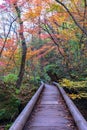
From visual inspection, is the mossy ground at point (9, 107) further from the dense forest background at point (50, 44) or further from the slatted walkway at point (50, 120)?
the slatted walkway at point (50, 120)

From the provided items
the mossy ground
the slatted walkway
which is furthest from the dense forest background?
the slatted walkway

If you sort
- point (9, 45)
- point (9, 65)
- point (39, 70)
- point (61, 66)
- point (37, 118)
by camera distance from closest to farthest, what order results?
point (37, 118) → point (61, 66) → point (9, 45) → point (9, 65) → point (39, 70)

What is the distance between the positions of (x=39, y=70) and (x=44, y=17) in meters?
20.1

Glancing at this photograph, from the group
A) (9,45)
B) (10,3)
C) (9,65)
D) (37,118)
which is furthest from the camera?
(9,65)

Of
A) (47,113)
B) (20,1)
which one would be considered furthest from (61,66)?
(47,113)

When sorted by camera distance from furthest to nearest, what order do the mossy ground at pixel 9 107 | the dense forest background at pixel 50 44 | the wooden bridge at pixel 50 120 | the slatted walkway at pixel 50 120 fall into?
the dense forest background at pixel 50 44 → the mossy ground at pixel 9 107 → the slatted walkway at pixel 50 120 → the wooden bridge at pixel 50 120

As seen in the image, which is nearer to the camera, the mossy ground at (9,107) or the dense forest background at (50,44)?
the mossy ground at (9,107)

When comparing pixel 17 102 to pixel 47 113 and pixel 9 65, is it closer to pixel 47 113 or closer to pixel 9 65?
pixel 47 113

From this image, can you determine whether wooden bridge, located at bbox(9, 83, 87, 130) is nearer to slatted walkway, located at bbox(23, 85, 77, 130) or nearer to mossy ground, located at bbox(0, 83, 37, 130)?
slatted walkway, located at bbox(23, 85, 77, 130)

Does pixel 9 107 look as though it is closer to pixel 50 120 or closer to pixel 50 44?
pixel 50 120

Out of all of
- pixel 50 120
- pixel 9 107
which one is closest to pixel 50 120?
pixel 50 120

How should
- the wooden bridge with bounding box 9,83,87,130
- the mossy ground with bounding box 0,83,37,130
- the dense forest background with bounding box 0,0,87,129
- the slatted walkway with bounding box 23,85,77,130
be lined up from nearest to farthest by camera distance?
1. the wooden bridge with bounding box 9,83,87,130
2. the slatted walkway with bounding box 23,85,77,130
3. the mossy ground with bounding box 0,83,37,130
4. the dense forest background with bounding box 0,0,87,129

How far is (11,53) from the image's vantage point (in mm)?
31375

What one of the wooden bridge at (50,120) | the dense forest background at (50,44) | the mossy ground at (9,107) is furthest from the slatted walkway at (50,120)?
Answer: the dense forest background at (50,44)
